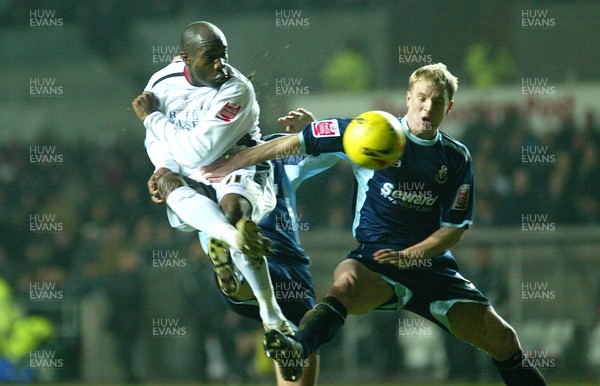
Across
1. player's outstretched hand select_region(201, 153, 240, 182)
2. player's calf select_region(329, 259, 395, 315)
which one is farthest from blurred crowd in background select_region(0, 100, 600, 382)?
player's calf select_region(329, 259, 395, 315)

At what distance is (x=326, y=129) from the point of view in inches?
200

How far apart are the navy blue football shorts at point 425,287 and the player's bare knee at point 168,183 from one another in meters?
1.06

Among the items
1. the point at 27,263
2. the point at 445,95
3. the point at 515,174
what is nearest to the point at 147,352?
the point at 27,263

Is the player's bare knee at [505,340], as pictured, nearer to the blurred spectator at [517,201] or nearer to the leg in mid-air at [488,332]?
the leg in mid-air at [488,332]

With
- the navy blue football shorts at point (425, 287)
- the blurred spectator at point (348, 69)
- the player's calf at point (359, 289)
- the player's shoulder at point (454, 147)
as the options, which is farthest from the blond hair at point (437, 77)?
the blurred spectator at point (348, 69)

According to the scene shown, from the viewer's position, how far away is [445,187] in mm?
5293

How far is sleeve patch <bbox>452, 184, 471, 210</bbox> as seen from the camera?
5273mm

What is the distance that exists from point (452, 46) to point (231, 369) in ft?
13.7

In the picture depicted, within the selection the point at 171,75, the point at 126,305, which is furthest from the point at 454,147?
the point at 126,305

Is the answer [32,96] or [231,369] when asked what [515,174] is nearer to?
[231,369]

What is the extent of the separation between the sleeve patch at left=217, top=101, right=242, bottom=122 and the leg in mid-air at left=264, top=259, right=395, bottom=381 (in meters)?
1.02

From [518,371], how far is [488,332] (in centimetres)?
31

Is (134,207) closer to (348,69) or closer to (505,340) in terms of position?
(348,69)

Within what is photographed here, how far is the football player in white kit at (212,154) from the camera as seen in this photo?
5176 mm
